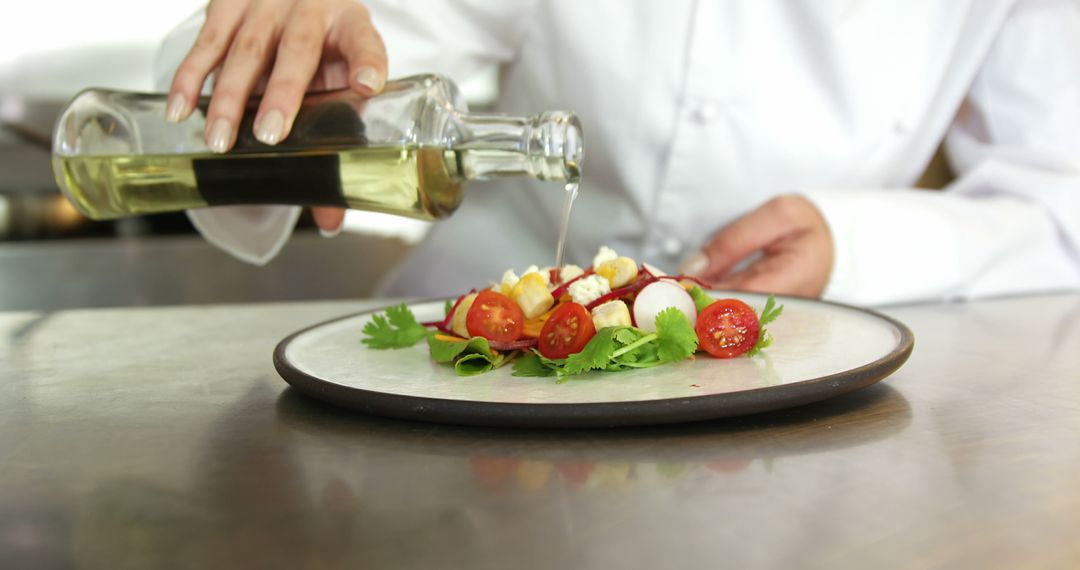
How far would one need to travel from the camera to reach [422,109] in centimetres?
81

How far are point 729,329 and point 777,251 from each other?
0.56 meters

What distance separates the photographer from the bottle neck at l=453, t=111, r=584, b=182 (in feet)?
2.49

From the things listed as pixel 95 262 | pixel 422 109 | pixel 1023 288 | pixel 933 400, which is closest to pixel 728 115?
pixel 1023 288

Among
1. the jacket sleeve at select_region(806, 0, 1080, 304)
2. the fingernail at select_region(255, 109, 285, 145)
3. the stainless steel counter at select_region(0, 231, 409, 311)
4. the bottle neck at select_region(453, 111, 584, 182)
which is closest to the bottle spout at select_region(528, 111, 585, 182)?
the bottle neck at select_region(453, 111, 584, 182)

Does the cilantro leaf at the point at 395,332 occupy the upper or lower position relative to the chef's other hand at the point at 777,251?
upper

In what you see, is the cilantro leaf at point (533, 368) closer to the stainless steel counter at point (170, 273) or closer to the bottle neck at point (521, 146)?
the bottle neck at point (521, 146)

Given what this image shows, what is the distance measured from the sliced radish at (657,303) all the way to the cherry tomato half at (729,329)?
0.02 m

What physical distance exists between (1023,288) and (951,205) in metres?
0.15

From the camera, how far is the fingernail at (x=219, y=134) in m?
0.81

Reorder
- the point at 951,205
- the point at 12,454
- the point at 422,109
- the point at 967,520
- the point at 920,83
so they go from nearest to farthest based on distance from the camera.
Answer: the point at 967,520, the point at 12,454, the point at 422,109, the point at 951,205, the point at 920,83

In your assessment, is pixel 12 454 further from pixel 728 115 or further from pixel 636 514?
pixel 728 115

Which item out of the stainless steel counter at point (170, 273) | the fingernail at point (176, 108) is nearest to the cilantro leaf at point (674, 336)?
the fingernail at point (176, 108)

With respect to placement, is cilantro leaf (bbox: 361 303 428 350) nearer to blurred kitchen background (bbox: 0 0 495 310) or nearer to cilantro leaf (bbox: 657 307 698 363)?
cilantro leaf (bbox: 657 307 698 363)

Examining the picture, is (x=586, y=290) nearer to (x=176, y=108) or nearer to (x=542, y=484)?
(x=542, y=484)
